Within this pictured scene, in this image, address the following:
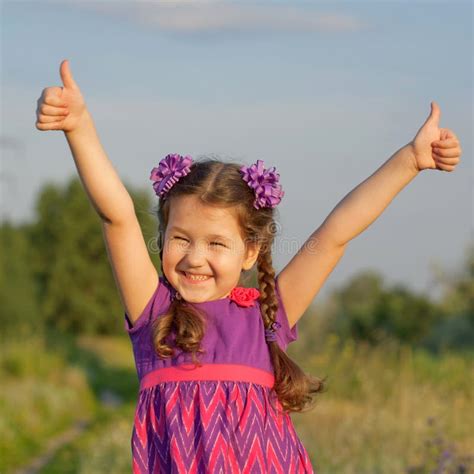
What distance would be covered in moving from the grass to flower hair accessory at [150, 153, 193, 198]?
7.03 ft

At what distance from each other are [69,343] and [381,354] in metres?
15.6

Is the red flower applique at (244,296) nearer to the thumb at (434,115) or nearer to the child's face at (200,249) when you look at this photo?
the child's face at (200,249)

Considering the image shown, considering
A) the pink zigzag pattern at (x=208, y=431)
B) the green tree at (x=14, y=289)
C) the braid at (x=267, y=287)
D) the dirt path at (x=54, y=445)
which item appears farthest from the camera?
the green tree at (x=14, y=289)

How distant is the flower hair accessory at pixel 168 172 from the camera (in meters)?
3.45

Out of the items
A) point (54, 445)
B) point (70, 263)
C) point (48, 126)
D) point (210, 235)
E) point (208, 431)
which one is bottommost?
point (54, 445)

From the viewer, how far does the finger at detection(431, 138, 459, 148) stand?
3.36 meters

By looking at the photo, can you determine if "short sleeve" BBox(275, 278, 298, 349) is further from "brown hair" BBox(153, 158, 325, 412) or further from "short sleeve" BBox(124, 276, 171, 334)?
"short sleeve" BBox(124, 276, 171, 334)

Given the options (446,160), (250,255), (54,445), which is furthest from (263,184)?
(54,445)

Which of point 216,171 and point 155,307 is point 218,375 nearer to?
point 155,307

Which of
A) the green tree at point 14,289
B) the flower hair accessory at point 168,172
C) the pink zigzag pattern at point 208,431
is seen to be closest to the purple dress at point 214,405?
the pink zigzag pattern at point 208,431

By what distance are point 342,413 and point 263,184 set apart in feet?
24.6

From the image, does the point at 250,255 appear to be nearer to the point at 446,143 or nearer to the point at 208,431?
the point at 208,431

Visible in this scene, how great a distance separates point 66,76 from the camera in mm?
2814

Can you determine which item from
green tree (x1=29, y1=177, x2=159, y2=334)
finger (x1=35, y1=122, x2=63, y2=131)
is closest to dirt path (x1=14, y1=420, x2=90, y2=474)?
finger (x1=35, y1=122, x2=63, y2=131)
